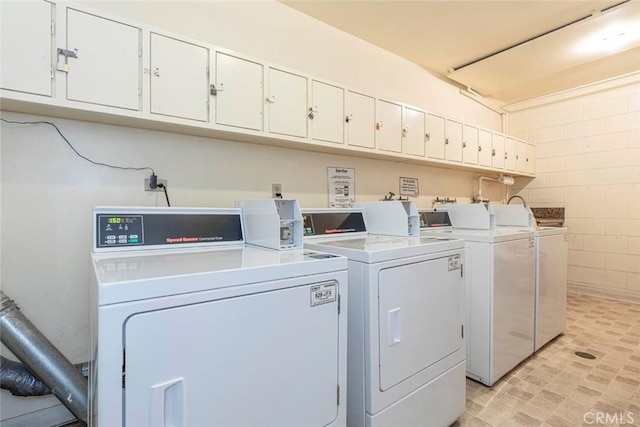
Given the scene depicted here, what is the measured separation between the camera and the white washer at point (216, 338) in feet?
2.68

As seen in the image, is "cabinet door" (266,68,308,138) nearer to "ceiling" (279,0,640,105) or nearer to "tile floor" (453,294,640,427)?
"ceiling" (279,0,640,105)

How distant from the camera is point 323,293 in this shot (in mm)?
1179

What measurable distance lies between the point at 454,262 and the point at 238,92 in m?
1.61

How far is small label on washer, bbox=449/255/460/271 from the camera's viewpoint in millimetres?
1735

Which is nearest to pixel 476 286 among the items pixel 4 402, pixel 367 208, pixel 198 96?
pixel 367 208

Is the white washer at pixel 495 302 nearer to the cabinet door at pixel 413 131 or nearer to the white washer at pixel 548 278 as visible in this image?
the white washer at pixel 548 278

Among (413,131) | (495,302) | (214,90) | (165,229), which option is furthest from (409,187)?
(165,229)

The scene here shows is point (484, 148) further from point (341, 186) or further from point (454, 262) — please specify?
point (454, 262)

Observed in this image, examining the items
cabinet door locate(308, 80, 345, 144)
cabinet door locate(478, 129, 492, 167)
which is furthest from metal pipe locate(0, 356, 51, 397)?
cabinet door locate(478, 129, 492, 167)

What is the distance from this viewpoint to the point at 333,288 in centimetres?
121

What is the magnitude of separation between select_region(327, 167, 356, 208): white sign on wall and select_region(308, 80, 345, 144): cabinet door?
44cm

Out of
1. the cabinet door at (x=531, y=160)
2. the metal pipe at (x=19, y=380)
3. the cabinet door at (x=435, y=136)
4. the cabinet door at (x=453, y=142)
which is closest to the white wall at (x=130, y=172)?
the metal pipe at (x=19, y=380)

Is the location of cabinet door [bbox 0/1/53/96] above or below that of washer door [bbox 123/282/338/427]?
above

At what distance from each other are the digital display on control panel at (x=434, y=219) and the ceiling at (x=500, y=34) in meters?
1.68
